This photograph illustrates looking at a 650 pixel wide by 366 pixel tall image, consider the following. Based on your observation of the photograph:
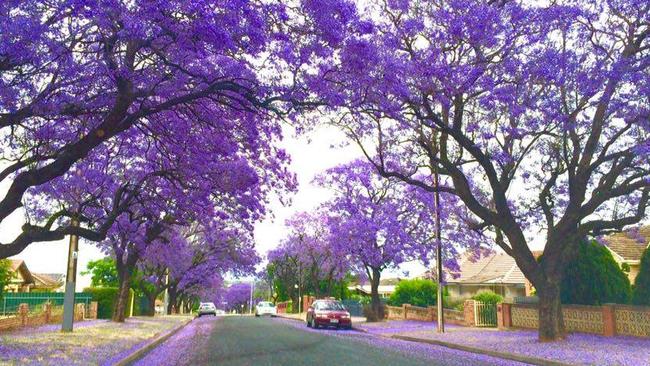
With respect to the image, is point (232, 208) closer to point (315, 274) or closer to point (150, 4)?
point (150, 4)

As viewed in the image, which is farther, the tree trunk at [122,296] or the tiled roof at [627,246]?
the tiled roof at [627,246]

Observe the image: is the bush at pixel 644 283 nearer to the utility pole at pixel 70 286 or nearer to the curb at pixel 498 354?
the curb at pixel 498 354

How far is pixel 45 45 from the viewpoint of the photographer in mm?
10852

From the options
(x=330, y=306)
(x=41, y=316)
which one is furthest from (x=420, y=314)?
(x=41, y=316)

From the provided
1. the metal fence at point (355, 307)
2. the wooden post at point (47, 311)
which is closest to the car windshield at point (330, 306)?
the wooden post at point (47, 311)

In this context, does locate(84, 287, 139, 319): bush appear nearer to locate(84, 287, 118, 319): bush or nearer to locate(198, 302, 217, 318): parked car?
locate(84, 287, 118, 319): bush

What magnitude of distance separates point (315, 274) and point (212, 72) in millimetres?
42004

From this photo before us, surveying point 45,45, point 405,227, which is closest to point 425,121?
point 45,45

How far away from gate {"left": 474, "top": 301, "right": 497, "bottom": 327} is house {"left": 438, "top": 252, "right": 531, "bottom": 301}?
13049 millimetres

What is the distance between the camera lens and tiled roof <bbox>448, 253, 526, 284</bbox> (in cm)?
4753

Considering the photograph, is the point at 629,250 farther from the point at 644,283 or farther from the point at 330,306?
the point at 330,306

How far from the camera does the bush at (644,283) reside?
22.0m

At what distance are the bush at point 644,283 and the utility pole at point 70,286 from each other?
21137mm

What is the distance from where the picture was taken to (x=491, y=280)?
160 ft
